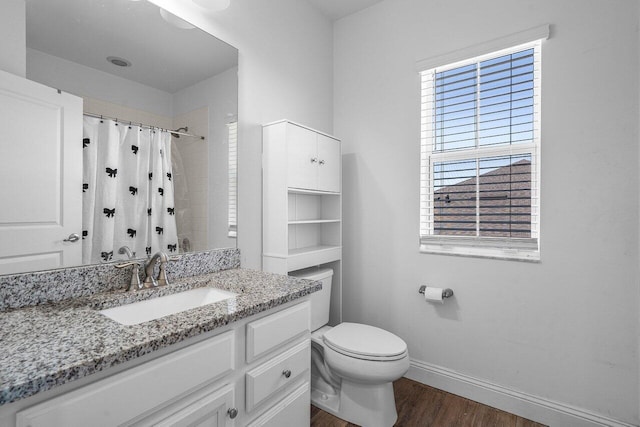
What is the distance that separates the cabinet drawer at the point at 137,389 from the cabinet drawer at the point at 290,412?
29cm

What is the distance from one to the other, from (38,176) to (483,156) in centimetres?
222

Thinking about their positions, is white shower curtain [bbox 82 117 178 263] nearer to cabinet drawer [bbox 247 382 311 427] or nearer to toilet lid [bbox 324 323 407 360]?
cabinet drawer [bbox 247 382 311 427]

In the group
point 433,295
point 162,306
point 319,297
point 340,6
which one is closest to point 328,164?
point 319,297

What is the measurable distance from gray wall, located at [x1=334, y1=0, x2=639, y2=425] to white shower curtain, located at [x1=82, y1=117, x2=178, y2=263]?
141 cm

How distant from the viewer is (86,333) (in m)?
0.83

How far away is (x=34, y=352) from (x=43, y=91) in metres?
0.91

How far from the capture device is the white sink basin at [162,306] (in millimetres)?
1136

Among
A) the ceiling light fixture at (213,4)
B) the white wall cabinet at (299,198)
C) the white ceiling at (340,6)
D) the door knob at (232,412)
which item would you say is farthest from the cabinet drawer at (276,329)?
the white ceiling at (340,6)

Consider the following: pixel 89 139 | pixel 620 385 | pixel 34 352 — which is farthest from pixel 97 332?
pixel 620 385

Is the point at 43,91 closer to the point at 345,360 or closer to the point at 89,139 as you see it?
the point at 89,139

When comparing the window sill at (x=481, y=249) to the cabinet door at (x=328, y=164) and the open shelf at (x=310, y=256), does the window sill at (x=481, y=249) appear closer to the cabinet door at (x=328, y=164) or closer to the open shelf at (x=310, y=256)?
the open shelf at (x=310, y=256)

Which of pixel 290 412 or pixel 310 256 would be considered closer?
pixel 290 412

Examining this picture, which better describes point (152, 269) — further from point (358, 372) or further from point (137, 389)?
point (358, 372)

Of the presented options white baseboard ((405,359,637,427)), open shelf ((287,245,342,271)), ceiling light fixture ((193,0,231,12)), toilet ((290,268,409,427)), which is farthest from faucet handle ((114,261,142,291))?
white baseboard ((405,359,637,427))
